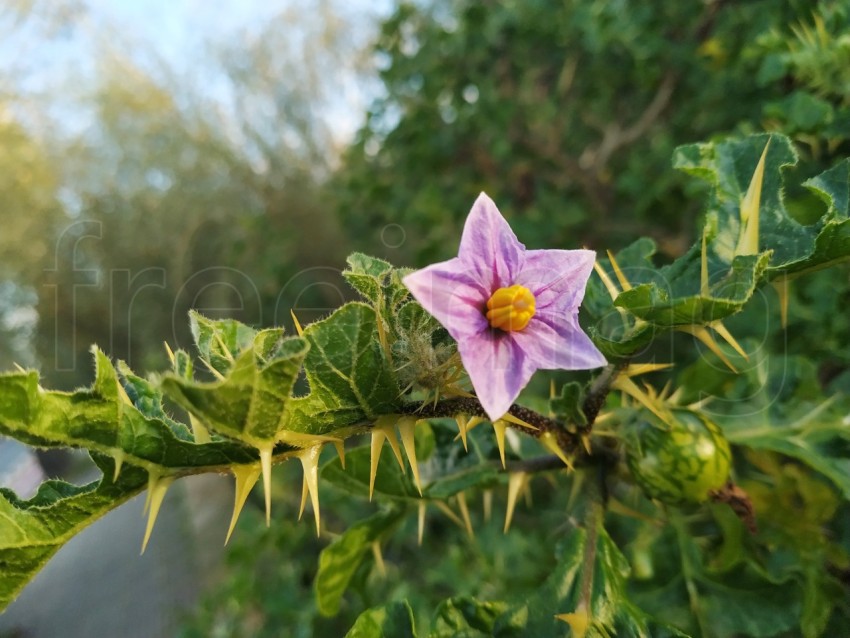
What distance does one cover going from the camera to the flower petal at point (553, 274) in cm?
60

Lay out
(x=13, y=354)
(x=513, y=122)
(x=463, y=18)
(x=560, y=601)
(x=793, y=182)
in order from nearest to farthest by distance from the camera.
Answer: (x=560, y=601)
(x=793, y=182)
(x=463, y=18)
(x=513, y=122)
(x=13, y=354)

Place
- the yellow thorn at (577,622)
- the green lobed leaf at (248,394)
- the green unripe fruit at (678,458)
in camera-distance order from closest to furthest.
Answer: the green lobed leaf at (248,394), the yellow thorn at (577,622), the green unripe fruit at (678,458)

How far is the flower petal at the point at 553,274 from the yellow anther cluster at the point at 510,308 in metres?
0.03

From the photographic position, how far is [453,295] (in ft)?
1.77

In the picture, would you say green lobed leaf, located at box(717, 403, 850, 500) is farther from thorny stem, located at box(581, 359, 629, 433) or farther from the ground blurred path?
the ground blurred path

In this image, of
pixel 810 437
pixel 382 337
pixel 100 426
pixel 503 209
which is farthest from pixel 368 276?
pixel 503 209

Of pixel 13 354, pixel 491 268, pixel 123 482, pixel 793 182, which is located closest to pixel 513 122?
pixel 793 182

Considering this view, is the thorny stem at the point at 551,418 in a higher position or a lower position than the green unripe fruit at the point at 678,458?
higher

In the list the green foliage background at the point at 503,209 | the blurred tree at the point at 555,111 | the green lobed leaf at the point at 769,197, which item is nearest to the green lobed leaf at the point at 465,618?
the green foliage background at the point at 503,209

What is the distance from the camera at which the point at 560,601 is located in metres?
0.72

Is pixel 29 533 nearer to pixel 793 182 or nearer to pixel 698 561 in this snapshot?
pixel 698 561

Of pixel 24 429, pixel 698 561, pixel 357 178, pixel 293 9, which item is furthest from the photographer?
pixel 293 9

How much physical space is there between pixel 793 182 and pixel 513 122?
1.60m

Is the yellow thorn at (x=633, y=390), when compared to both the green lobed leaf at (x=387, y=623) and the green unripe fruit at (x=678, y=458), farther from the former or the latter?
the green lobed leaf at (x=387, y=623)
